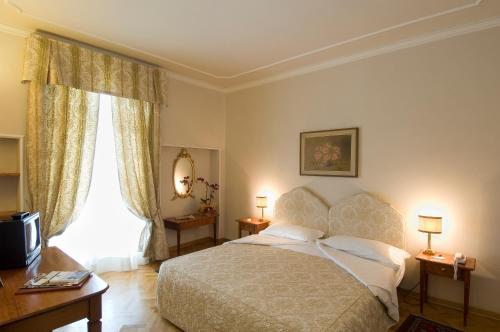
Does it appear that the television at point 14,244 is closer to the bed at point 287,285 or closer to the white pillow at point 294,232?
the bed at point 287,285

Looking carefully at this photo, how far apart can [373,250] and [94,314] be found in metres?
2.45

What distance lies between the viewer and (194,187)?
15.8 ft

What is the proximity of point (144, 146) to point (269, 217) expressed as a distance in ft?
7.10

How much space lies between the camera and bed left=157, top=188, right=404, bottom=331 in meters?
1.85

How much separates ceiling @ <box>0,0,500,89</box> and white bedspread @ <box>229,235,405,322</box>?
2319 mm

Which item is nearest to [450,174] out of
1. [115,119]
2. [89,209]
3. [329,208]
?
[329,208]

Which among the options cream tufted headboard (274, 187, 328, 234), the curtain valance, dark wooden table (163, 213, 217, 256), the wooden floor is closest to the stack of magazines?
the wooden floor

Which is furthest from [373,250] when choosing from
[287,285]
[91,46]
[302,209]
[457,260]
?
[91,46]

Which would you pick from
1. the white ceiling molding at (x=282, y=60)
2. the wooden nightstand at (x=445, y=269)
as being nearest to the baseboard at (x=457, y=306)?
the wooden nightstand at (x=445, y=269)

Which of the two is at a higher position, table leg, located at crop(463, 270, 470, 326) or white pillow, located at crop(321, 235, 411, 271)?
white pillow, located at crop(321, 235, 411, 271)

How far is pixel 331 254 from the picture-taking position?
2.91 metres

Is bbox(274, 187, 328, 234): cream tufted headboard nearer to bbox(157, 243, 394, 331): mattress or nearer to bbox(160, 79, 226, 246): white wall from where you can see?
bbox(157, 243, 394, 331): mattress

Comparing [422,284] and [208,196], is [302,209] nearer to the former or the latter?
[422,284]

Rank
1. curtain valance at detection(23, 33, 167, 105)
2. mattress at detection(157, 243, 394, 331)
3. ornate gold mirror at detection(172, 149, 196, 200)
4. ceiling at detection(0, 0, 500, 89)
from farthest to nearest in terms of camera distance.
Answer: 1. ornate gold mirror at detection(172, 149, 196, 200)
2. curtain valance at detection(23, 33, 167, 105)
3. ceiling at detection(0, 0, 500, 89)
4. mattress at detection(157, 243, 394, 331)
